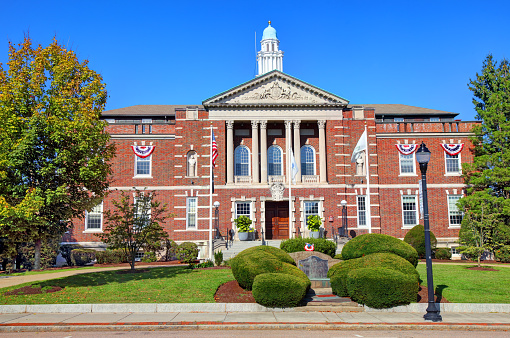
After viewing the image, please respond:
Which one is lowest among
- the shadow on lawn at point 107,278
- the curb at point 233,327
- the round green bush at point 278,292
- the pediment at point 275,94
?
the curb at point 233,327

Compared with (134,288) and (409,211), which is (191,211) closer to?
(409,211)

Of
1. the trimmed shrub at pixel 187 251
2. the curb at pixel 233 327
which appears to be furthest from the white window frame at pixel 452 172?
the curb at pixel 233 327

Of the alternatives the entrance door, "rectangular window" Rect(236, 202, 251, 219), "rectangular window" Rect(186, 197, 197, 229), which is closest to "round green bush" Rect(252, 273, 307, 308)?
"rectangular window" Rect(236, 202, 251, 219)

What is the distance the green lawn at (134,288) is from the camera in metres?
16.8

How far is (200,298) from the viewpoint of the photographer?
16844mm

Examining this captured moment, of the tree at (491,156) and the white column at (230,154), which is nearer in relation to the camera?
the tree at (491,156)

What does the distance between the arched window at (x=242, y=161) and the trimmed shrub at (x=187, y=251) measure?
828 centimetres

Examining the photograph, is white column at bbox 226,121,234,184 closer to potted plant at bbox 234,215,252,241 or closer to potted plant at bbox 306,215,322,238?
potted plant at bbox 234,215,252,241

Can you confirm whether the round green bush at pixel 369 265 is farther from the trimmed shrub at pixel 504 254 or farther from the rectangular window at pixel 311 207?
the rectangular window at pixel 311 207

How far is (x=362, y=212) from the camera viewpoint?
39.2m

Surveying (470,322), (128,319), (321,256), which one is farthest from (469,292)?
(128,319)

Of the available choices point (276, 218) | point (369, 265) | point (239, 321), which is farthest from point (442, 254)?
point (239, 321)

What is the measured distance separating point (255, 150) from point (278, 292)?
24.5 meters

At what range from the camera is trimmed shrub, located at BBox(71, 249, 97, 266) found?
3341 cm
